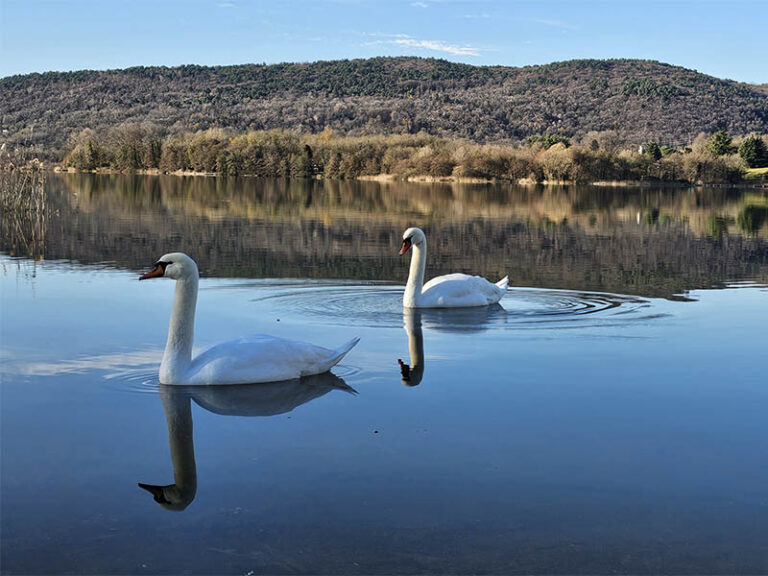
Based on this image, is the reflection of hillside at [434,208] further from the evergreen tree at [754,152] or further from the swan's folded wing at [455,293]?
the evergreen tree at [754,152]

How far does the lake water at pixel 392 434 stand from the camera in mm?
5051

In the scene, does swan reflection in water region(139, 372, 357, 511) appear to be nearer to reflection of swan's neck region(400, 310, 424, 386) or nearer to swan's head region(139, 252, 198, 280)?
reflection of swan's neck region(400, 310, 424, 386)

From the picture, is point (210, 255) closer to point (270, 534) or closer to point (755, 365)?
point (755, 365)

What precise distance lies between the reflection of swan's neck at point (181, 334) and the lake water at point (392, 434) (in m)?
0.15

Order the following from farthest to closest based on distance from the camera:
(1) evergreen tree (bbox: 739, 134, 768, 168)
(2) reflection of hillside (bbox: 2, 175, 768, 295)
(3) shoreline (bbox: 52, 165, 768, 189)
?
1. (1) evergreen tree (bbox: 739, 134, 768, 168)
2. (3) shoreline (bbox: 52, 165, 768, 189)
3. (2) reflection of hillside (bbox: 2, 175, 768, 295)

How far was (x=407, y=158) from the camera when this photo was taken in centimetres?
8444

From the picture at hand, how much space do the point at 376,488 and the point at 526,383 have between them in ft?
10.4

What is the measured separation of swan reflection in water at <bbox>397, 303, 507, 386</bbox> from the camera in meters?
10.5

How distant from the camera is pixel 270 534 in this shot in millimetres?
5141

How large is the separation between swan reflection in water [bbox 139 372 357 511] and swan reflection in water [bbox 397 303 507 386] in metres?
1.39

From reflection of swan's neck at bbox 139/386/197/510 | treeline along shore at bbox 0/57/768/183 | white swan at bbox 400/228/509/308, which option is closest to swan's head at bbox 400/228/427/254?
white swan at bbox 400/228/509/308

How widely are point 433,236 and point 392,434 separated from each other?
18575mm

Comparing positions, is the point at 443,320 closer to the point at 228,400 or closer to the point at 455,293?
the point at 455,293

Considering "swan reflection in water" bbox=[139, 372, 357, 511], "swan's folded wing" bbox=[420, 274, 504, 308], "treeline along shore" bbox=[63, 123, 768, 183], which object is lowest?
"swan reflection in water" bbox=[139, 372, 357, 511]
